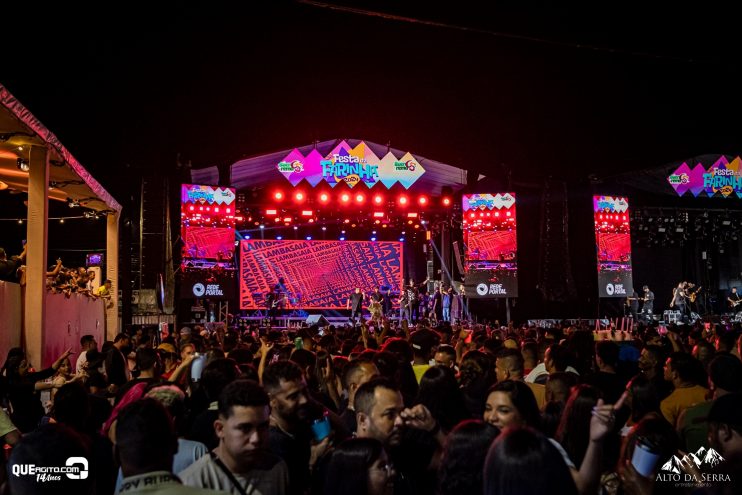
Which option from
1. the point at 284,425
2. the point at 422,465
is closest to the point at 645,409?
the point at 422,465

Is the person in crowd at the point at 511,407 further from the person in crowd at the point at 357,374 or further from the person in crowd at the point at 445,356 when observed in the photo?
the person in crowd at the point at 445,356

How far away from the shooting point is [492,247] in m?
22.5

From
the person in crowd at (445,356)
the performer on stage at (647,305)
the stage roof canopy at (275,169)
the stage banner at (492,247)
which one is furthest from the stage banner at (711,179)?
the person in crowd at (445,356)

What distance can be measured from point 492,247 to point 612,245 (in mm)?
4380

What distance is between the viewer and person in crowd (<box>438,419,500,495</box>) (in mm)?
2436

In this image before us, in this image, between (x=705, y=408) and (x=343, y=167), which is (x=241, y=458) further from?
(x=343, y=167)

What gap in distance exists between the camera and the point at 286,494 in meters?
2.83

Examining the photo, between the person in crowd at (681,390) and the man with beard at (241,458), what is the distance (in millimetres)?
3396

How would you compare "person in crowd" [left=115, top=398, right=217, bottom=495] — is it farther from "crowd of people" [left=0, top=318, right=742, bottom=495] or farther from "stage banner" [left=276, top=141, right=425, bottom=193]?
"stage banner" [left=276, top=141, right=425, bottom=193]

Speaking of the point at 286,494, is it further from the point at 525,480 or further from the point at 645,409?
the point at 645,409

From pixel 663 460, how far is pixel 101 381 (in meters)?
5.35

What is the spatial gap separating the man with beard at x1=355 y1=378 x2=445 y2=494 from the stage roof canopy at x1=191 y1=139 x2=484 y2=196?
1976cm

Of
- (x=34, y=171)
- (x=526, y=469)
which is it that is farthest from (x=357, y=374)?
(x=34, y=171)

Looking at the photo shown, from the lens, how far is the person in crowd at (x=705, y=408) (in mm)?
4000
